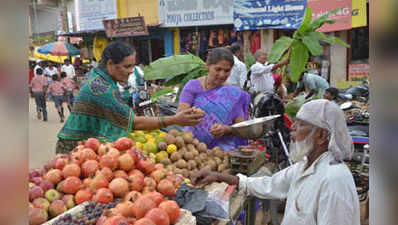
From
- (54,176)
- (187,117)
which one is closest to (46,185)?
(54,176)

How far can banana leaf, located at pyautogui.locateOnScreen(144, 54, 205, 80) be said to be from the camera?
13.9 feet

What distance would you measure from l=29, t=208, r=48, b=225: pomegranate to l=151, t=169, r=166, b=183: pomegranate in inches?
25.2

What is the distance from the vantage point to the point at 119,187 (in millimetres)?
1831

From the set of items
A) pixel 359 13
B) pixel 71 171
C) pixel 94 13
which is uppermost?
pixel 94 13

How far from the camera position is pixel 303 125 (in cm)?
208

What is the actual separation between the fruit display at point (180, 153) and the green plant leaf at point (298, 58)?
1.79 metres

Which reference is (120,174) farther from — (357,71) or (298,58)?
(357,71)

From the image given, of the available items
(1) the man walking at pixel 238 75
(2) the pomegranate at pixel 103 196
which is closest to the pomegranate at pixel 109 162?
(2) the pomegranate at pixel 103 196

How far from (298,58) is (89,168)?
3121 millimetres

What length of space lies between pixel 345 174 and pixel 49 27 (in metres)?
21.5

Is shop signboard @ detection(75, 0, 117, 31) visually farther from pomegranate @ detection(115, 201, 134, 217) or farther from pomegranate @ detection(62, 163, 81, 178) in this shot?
pomegranate @ detection(115, 201, 134, 217)

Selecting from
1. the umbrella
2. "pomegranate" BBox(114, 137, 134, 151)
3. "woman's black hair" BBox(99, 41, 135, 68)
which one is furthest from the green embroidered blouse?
the umbrella
